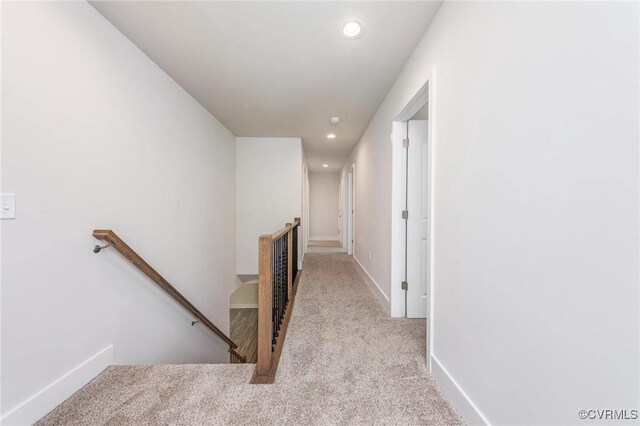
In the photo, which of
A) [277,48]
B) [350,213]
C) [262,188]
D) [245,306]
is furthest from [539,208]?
[245,306]

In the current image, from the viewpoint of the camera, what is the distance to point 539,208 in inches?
33.9

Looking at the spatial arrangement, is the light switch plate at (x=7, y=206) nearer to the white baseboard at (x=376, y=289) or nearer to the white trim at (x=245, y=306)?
the white baseboard at (x=376, y=289)

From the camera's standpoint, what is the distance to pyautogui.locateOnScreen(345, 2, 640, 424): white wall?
2.11 ft

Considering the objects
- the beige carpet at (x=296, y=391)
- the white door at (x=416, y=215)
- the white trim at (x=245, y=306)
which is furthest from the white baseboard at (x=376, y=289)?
the white trim at (x=245, y=306)

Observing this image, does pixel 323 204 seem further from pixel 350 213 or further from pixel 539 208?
pixel 539 208

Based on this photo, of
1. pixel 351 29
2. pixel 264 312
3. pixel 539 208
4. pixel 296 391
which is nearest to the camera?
pixel 539 208

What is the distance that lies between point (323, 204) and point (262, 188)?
14.4 feet

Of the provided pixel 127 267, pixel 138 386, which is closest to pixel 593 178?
pixel 138 386

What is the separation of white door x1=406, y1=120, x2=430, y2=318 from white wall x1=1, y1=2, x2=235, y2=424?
2.36m

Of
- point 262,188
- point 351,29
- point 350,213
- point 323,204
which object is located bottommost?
point 350,213

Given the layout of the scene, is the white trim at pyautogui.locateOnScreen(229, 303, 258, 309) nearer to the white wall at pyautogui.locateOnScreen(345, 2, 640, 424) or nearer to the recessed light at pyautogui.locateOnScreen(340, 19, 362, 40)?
the white wall at pyautogui.locateOnScreen(345, 2, 640, 424)

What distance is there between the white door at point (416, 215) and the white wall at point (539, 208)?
952 mm

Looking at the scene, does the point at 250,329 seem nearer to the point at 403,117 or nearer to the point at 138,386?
the point at 138,386

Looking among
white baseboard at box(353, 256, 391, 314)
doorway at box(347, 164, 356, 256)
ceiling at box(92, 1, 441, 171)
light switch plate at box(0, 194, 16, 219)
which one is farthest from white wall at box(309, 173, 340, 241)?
light switch plate at box(0, 194, 16, 219)
